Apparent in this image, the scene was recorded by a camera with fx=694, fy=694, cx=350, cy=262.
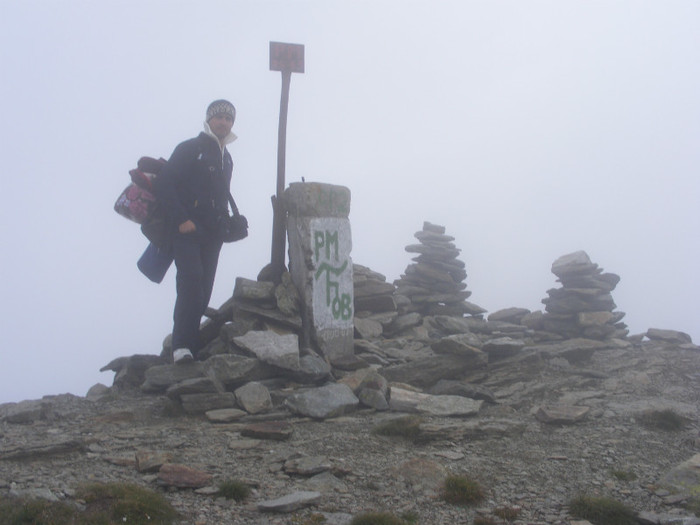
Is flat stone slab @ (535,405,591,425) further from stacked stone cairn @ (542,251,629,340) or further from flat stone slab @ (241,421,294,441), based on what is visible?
stacked stone cairn @ (542,251,629,340)

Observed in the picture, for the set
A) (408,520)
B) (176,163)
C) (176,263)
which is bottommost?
(408,520)

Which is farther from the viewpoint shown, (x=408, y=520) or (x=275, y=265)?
(x=275, y=265)

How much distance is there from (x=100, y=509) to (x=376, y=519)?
77.7 inches

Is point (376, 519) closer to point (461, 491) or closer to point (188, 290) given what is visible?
point (461, 491)

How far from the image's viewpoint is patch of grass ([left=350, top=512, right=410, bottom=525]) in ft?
16.4

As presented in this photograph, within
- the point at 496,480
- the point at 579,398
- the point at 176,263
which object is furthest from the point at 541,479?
the point at 176,263

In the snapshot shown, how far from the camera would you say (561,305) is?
13406 mm

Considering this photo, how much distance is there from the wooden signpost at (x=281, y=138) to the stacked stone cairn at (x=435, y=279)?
338cm

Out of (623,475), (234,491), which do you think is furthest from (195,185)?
(623,475)

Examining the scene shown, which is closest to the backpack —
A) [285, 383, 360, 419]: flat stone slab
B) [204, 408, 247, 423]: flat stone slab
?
[204, 408, 247, 423]: flat stone slab

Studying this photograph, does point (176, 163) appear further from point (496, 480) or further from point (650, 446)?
point (650, 446)

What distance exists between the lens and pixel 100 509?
4.95m

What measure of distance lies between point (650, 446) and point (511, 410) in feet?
5.61

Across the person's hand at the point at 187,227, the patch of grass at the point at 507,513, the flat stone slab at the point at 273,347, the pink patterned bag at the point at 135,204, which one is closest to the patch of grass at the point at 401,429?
the patch of grass at the point at 507,513
